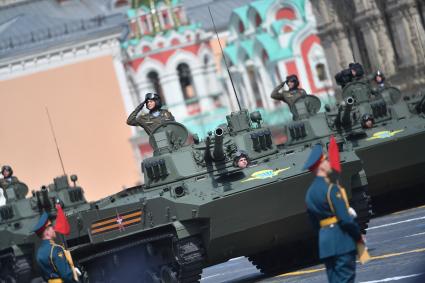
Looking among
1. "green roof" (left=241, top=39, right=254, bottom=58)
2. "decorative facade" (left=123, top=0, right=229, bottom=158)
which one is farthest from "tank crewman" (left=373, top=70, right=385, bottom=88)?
"decorative facade" (left=123, top=0, right=229, bottom=158)

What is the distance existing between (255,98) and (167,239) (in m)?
42.5

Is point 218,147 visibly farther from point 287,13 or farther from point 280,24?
point 287,13

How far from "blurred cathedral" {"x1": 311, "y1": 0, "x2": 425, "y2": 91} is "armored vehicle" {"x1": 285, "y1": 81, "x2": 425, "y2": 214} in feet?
34.1

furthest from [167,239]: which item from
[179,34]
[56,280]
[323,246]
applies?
[179,34]

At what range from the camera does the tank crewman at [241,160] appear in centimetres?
1947

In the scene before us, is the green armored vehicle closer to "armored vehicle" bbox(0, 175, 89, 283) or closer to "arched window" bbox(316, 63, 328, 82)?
"armored vehicle" bbox(0, 175, 89, 283)

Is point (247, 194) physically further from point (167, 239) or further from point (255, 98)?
point (255, 98)

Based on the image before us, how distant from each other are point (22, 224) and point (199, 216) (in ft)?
31.3

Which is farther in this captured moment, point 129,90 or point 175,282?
point 129,90

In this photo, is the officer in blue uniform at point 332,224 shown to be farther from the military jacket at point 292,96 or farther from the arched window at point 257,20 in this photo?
the arched window at point 257,20

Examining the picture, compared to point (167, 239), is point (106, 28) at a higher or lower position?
higher

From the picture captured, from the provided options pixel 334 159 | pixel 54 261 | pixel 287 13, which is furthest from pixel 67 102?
pixel 334 159

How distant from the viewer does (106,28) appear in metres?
61.4

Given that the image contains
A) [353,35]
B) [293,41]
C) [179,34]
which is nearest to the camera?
[353,35]
